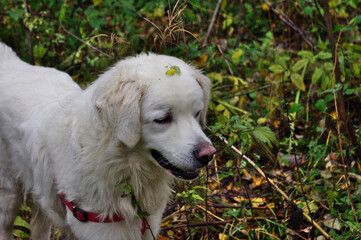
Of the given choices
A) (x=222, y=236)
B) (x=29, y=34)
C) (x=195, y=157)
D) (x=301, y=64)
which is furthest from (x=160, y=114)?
(x=29, y=34)

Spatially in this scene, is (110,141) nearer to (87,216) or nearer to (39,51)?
(87,216)

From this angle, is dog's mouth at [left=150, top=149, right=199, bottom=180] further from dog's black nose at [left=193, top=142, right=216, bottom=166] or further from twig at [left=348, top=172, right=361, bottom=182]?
twig at [left=348, top=172, right=361, bottom=182]

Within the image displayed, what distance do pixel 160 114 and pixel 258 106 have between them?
250cm

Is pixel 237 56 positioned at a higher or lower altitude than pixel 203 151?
lower

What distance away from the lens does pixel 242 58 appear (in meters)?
4.94

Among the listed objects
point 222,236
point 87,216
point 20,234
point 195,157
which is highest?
point 195,157

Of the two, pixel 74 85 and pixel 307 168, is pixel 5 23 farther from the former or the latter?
pixel 307 168

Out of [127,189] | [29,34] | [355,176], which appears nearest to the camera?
[127,189]

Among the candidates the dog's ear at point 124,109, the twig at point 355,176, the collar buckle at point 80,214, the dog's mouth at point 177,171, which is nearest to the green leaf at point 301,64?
the twig at point 355,176

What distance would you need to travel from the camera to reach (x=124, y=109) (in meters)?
2.30

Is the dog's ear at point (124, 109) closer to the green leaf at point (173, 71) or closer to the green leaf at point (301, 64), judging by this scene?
the green leaf at point (173, 71)

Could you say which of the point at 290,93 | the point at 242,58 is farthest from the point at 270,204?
the point at 242,58

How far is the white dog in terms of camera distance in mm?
2309

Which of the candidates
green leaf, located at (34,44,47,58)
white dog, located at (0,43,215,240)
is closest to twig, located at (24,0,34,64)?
green leaf, located at (34,44,47,58)
